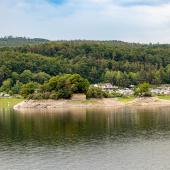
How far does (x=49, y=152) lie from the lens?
66.1 metres

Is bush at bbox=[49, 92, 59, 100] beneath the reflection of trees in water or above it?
above

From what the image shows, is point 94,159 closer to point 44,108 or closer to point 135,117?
point 135,117

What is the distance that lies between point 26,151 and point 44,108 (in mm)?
81001

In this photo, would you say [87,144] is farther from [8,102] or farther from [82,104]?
[8,102]

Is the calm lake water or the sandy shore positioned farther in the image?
Answer: the sandy shore

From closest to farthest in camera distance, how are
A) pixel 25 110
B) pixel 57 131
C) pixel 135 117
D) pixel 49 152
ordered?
1. pixel 49 152
2. pixel 57 131
3. pixel 135 117
4. pixel 25 110

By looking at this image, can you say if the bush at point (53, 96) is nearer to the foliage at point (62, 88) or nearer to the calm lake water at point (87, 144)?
the foliage at point (62, 88)

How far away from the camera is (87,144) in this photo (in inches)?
2817

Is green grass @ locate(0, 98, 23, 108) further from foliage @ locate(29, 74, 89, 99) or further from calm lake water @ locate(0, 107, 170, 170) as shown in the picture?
calm lake water @ locate(0, 107, 170, 170)

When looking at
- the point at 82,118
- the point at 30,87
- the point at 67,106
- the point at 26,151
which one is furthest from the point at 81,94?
the point at 26,151

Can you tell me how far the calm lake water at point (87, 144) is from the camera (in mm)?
58000

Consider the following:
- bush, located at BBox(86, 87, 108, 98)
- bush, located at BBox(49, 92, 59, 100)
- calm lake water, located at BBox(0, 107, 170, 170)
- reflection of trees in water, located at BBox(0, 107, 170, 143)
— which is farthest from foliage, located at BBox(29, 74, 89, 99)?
calm lake water, located at BBox(0, 107, 170, 170)

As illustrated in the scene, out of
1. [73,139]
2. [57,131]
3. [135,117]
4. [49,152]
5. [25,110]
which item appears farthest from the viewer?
[25,110]

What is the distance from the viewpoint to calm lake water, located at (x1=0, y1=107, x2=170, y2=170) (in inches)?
2283
